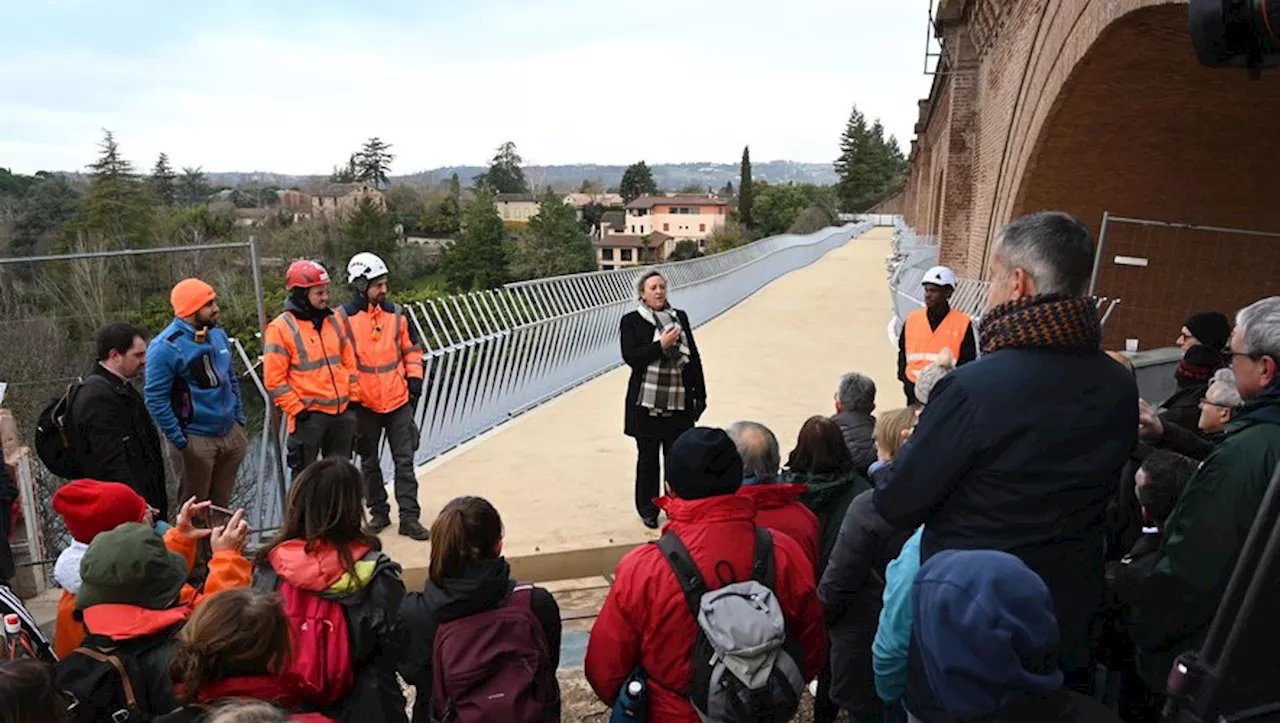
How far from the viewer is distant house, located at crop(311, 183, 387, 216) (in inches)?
2050

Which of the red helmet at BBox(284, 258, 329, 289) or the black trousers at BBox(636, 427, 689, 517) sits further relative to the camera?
the black trousers at BBox(636, 427, 689, 517)

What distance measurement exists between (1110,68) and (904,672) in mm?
5437

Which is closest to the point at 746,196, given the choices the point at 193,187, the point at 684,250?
the point at 684,250

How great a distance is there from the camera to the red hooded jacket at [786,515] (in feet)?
8.13

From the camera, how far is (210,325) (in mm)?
4176

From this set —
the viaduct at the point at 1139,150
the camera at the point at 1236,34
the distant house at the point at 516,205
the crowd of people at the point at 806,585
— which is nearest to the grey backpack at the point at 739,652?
the crowd of people at the point at 806,585

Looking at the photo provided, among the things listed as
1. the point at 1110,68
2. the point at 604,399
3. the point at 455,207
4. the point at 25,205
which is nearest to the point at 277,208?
the point at 455,207

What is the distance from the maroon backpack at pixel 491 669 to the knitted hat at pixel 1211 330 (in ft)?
10.2

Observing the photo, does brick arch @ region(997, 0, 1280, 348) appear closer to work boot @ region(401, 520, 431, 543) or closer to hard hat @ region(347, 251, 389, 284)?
hard hat @ region(347, 251, 389, 284)

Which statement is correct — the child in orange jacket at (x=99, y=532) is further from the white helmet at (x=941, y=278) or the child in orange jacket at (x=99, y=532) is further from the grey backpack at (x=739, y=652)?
the white helmet at (x=941, y=278)

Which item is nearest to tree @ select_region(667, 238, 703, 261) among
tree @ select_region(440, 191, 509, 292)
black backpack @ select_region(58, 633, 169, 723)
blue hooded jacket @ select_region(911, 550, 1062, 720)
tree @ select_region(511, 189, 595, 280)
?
tree @ select_region(511, 189, 595, 280)

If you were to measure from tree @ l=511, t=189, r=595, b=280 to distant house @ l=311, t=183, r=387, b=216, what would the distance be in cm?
1005

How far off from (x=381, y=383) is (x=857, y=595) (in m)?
2.99

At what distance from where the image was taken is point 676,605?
6.78 ft
